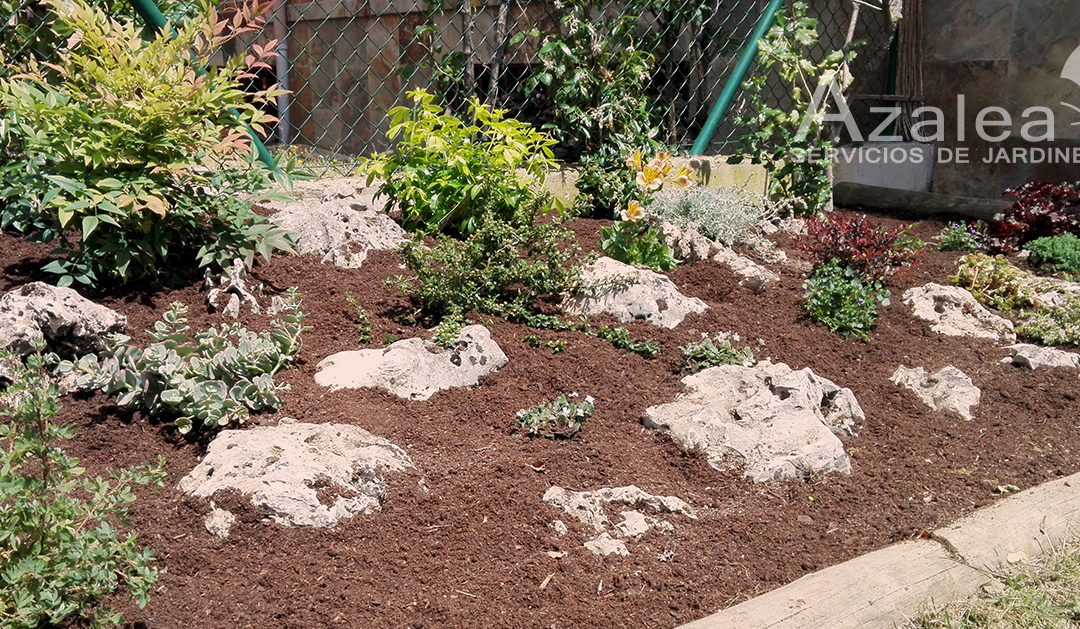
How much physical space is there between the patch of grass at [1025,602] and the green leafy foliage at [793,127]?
384 centimetres

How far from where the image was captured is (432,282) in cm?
383

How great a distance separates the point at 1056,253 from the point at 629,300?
338cm

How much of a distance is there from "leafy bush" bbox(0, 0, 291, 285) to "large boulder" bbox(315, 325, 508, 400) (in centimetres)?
82

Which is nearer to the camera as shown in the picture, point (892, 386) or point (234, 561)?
point (234, 561)

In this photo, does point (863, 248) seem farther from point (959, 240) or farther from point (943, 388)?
point (959, 240)

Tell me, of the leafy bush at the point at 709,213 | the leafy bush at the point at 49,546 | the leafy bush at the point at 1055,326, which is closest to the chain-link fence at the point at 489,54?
the leafy bush at the point at 709,213

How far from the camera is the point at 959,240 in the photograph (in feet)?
20.5

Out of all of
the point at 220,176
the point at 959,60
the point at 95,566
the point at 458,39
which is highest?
the point at 959,60

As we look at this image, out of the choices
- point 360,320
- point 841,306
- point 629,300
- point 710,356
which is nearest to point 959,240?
point 841,306

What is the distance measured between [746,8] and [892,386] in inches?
162

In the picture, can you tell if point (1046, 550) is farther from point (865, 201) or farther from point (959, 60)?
point (959, 60)

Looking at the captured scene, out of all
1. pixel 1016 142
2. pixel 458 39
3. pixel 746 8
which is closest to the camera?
pixel 458 39

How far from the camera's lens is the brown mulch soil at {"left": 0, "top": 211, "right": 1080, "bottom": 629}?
94.4 inches

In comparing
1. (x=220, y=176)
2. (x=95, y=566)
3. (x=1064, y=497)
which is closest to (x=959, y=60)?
(x=1064, y=497)
